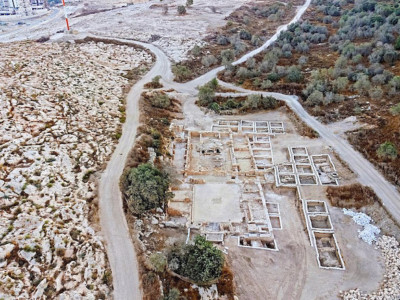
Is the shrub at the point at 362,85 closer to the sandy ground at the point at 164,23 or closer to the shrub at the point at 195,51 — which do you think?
the shrub at the point at 195,51

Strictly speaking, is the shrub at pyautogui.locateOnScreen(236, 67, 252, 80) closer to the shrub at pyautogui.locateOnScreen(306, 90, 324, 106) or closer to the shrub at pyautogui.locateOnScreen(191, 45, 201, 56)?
the shrub at pyautogui.locateOnScreen(191, 45, 201, 56)

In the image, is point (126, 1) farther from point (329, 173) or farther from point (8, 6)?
point (329, 173)

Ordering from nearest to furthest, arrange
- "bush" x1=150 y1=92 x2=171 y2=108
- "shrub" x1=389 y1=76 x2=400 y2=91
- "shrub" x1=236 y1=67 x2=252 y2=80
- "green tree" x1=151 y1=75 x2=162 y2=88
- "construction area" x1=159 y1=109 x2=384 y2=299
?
1. "construction area" x1=159 y1=109 x2=384 y2=299
2. "bush" x1=150 y1=92 x2=171 y2=108
3. "shrub" x1=389 y1=76 x2=400 y2=91
4. "green tree" x1=151 y1=75 x2=162 y2=88
5. "shrub" x1=236 y1=67 x2=252 y2=80

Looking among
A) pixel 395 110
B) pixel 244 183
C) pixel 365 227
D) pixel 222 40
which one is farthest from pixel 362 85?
pixel 222 40

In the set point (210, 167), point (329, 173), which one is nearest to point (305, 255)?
point (329, 173)

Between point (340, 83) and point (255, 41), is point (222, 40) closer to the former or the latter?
point (255, 41)

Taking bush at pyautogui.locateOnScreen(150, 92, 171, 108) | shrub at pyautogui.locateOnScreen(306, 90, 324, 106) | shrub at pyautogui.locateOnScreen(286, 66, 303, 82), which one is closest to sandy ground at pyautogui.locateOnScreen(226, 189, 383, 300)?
shrub at pyautogui.locateOnScreen(306, 90, 324, 106)
